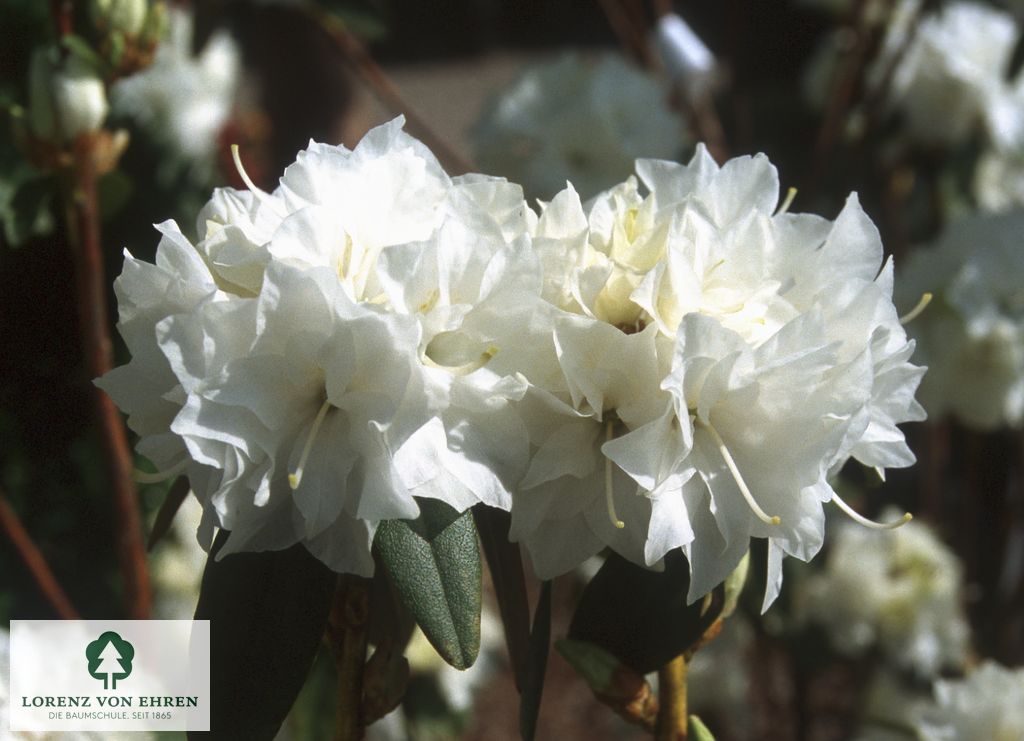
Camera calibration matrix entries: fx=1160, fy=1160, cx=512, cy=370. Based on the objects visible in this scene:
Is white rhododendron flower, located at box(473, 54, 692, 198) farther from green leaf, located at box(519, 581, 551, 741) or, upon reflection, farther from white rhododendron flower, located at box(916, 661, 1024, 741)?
green leaf, located at box(519, 581, 551, 741)

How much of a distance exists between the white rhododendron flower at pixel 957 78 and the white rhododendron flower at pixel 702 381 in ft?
3.58

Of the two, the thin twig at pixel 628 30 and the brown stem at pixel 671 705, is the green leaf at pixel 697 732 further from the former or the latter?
the thin twig at pixel 628 30

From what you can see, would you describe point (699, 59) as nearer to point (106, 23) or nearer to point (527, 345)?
point (106, 23)

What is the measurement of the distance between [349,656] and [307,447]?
0.54ft

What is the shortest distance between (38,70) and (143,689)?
46 centimetres

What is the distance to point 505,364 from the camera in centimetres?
54

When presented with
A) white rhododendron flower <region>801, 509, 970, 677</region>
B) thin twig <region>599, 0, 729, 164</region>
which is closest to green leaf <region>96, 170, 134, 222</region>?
thin twig <region>599, 0, 729, 164</region>

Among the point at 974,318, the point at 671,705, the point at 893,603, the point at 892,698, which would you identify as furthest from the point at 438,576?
the point at 892,698

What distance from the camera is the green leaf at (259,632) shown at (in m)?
0.56

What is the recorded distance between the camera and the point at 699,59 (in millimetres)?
1317

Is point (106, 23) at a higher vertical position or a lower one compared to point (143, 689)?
higher

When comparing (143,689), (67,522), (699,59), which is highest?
(699,59)

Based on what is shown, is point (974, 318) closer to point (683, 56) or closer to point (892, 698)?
point (683, 56)

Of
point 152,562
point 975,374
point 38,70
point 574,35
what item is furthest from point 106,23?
point 574,35
